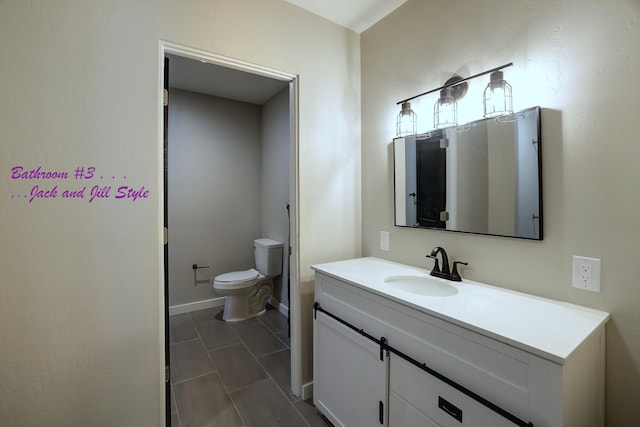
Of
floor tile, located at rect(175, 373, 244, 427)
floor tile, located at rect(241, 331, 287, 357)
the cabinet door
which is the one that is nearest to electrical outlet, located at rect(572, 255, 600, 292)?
the cabinet door

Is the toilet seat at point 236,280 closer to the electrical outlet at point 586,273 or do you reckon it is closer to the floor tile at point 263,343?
the floor tile at point 263,343

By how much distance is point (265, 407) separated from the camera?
1.89 meters

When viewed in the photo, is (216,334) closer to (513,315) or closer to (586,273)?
(513,315)

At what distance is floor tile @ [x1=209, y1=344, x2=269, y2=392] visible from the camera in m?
2.15

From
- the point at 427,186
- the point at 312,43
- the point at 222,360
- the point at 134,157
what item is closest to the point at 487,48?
the point at 427,186

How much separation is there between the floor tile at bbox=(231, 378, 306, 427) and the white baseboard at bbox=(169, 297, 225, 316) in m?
1.68

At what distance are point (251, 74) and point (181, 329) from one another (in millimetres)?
2704

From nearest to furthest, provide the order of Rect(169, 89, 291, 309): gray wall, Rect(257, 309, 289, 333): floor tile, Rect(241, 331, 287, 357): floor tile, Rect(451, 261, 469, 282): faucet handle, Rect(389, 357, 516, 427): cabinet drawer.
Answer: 1. Rect(389, 357, 516, 427): cabinet drawer
2. Rect(451, 261, 469, 282): faucet handle
3. Rect(241, 331, 287, 357): floor tile
4. Rect(257, 309, 289, 333): floor tile
5. Rect(169, 89, 291, 309): gray wall

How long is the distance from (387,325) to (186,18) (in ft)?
6.28

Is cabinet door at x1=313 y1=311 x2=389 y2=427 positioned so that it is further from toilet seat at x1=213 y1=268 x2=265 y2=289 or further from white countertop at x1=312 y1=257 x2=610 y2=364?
toilet seat at x1=213 y1=268 x2=265 y2=289

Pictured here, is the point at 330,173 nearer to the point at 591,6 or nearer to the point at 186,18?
the point at 186,18

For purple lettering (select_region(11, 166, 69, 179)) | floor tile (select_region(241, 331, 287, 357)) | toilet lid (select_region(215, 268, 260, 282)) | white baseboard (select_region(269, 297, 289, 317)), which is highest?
purple lettering (select_region(11, 166, 69, 179))

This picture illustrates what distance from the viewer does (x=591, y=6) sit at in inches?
45.2

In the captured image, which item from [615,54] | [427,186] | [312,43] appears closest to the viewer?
[615,54]
